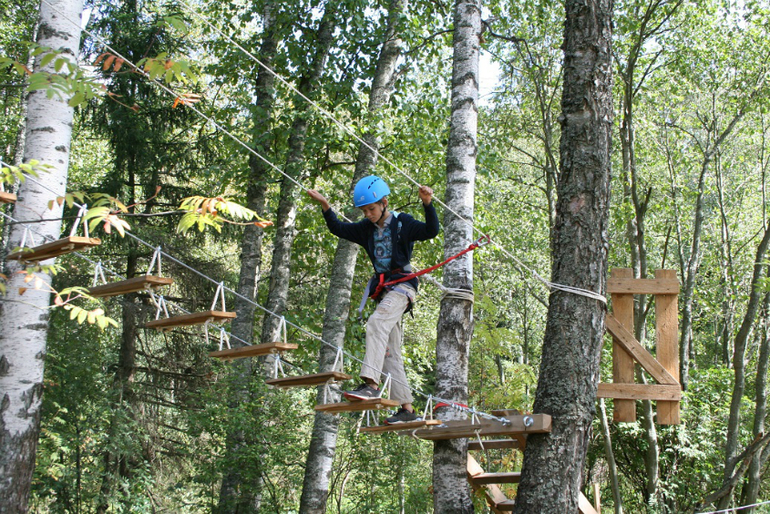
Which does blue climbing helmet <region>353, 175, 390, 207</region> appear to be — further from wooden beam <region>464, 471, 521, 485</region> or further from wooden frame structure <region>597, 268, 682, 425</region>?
wooden beam <region>464, 471, 521, 485</region>

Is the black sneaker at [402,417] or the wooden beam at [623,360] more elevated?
the wooden beam at [623,360]

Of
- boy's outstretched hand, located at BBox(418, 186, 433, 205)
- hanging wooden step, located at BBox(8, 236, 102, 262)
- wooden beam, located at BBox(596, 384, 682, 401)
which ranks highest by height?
boy's outstretched hand, located at BBox(418, 186, 433, 205)

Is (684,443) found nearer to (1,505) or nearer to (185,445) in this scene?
(185,445)

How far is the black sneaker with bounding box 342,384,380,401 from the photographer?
399 centimetres

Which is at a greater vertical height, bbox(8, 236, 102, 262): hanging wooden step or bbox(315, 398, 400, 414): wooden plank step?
bbox(8, 236, 102, 262): hanging wooden step

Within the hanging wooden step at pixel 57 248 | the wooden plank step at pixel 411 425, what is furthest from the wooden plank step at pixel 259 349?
the hanging wooden step at pixel 57 248

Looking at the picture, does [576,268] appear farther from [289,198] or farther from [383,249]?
[289,198]

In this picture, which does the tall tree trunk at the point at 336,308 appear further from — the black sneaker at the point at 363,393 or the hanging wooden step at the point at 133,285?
the hanging wooden step at the point at 133,285

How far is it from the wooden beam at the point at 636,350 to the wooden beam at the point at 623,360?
0.05m

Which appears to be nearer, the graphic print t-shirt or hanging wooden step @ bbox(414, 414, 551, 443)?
hanging wooden step @ bbox(414, 414, 551, 443)

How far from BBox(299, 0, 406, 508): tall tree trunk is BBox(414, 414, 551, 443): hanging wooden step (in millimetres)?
3448

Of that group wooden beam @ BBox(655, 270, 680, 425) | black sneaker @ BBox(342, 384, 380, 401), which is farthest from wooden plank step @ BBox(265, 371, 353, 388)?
wooden beam @ BBox(655, 270, 680, 425)

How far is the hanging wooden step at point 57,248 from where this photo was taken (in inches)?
126

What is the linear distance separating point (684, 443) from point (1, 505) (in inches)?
402
